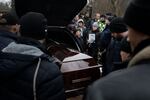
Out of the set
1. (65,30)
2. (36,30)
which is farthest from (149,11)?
(65,30)

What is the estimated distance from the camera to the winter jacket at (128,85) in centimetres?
196

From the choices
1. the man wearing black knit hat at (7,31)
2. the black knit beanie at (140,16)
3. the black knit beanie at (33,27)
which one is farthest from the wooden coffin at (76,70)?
the black knit beanie at (140,16)

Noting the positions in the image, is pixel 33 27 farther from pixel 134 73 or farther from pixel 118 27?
pixel 118 27

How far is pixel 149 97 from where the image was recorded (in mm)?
1964

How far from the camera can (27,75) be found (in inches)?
139

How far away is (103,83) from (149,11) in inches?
15.6

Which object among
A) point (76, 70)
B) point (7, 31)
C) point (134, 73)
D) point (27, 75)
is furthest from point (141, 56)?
point (76, 70)

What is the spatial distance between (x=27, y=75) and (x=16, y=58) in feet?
0.49

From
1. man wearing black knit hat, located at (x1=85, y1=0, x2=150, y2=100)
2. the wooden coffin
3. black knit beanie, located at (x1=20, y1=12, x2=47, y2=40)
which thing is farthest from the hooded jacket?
the wooden coffin

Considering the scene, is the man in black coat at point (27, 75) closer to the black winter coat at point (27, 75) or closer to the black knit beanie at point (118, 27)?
the black winter coat at point (27, 75)

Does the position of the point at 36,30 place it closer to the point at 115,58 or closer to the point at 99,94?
the point at 99,94

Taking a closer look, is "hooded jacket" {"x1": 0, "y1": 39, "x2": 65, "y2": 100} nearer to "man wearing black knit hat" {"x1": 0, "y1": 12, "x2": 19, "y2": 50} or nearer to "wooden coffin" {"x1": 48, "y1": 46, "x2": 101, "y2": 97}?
"man wearing black knit hat" {"x1": 0, "y1": 12, "x2": 19, "y2": 50}

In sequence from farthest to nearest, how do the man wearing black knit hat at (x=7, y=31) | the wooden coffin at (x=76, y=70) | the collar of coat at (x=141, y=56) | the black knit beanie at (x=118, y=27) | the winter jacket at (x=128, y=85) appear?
the black knit beanie at (x=118, y=27)
the wooden coffin at (x=76, y=70)
the man wearing black knit hat at (x=7, y=31)
the collar of coat at (x=141, y=56)
the winter jacket at (x=128, y=85)

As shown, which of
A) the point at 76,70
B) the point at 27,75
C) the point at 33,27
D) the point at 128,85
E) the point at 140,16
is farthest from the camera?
the point at 76,70
